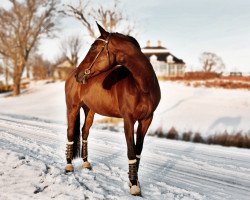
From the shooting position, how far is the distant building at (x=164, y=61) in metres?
67.2

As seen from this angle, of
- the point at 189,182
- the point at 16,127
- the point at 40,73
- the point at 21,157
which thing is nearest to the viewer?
the point at 189,182

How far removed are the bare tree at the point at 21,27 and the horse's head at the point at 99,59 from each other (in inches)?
1251

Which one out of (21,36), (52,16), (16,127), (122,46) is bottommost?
(16,127)

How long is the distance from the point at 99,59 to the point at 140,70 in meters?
0.58

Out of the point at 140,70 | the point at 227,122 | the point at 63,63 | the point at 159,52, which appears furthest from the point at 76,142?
the point at 63,63

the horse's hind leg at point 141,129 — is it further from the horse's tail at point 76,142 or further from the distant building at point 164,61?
the distant building at point 164,61

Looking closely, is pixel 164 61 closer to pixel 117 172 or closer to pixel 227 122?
pixel 227 122

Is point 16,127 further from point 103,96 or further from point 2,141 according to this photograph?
point 103,96

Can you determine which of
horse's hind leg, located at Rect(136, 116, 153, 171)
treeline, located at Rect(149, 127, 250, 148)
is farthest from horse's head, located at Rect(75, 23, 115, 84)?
treeline, located at Rect(149, 127, 250, 148)

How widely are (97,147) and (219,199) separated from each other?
13.9 ft

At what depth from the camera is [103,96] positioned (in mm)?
4945

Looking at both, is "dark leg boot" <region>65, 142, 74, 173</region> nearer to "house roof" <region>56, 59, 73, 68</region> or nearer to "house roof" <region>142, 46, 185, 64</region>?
"house roof" <region>142, 46, 185, 64</region>

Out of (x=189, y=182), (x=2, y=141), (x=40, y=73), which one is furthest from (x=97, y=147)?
(x=40, y=73)

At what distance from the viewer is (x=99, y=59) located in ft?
14.6
